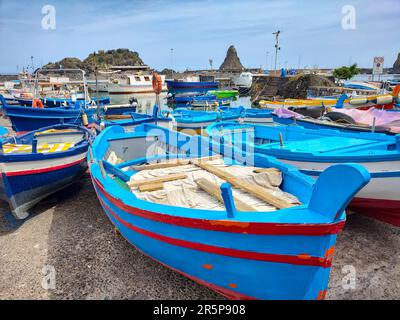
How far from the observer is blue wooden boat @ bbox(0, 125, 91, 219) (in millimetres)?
6266

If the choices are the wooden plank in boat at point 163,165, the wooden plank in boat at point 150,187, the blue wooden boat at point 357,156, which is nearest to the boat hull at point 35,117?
the wooden plank in boat at point 163,165

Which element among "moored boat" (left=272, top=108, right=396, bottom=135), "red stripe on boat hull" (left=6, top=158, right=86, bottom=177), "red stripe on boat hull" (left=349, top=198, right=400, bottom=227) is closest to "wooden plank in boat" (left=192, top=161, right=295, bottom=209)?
"red stripe on boat hull" (left=349, top=198, right=400, bottom=227)

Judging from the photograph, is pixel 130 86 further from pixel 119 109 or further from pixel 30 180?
pixel 30 180

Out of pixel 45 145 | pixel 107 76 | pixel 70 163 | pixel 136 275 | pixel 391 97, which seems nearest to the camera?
pixel 136 275

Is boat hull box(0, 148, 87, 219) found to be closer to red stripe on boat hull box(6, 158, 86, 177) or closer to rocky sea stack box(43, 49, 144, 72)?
red stripe on boat hull box(6, 158, 86, 177)

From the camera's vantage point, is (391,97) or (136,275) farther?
(391,97)

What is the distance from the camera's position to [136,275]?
15.5ft

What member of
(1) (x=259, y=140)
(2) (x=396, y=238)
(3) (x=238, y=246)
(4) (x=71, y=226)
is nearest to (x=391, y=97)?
(1) (x=259, y=140)

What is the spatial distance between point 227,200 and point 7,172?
5640 mm

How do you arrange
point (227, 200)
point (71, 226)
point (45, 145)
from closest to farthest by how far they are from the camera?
1. point (227, 200)
2. point (71, 226)
3. point (45, 145)

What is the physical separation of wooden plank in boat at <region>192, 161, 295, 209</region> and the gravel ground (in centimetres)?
172

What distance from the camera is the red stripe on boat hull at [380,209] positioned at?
231 inches

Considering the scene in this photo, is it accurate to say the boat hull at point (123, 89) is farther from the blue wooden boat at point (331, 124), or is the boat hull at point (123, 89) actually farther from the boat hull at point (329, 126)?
the boat hull at point (329, 126)
